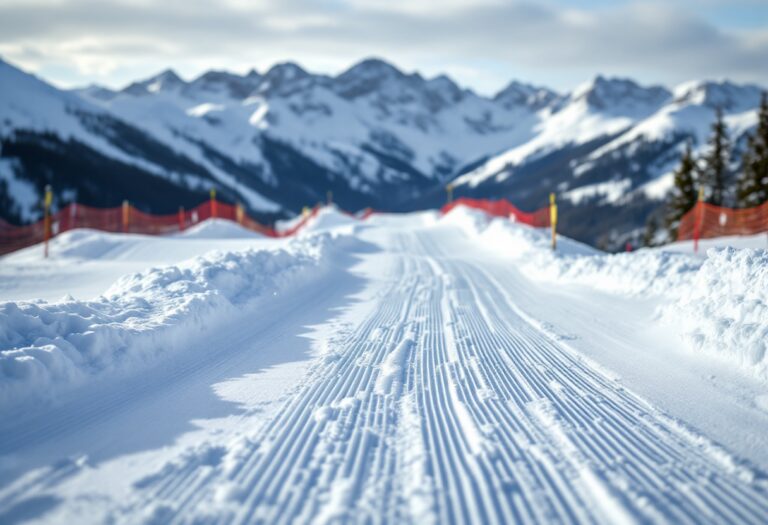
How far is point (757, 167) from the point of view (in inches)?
1123

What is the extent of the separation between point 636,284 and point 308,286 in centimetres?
617

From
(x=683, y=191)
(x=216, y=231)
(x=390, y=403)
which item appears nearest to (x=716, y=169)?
(x=683, y=191)

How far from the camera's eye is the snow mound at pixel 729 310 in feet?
16.6

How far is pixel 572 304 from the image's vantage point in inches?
341

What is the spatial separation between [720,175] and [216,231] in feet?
99.2

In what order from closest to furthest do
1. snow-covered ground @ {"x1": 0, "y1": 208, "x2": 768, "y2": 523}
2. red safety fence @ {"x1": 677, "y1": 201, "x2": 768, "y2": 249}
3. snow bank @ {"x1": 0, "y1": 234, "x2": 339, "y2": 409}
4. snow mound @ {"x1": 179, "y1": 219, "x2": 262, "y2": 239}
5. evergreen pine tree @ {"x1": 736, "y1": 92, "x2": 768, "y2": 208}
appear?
snow-covered ground @ {"x1": 0, "y1": 208, "x2": 768, "y2": 523} → snow bank @ {"x1": 0, "y1": 234, "x2": 339, "y2": 409} → red safety fence @ {"x1": 677, "y1": 201, "x2": 768, "y2": 249} → snow mound @ {"x1": 179, "y1": 219, "x2": 262, "y2": 239} → evergreen pine tree @ {"x1": 736, "y1": 92, "x2": 768, "y2": 208}

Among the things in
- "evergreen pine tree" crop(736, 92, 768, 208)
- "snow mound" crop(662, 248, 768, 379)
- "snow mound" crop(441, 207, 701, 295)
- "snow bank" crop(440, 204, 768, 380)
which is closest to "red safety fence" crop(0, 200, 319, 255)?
"snow mound" crop(441, 207, 701, 295)

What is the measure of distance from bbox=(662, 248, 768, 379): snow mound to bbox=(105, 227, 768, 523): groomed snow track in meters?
1.34

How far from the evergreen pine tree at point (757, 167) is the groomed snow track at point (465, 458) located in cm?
2949

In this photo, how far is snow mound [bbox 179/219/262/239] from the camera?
75.8 ft

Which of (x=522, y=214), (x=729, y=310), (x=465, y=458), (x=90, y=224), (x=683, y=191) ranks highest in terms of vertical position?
(x=683, y=191)

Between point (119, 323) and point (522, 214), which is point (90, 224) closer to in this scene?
point (522, 214)

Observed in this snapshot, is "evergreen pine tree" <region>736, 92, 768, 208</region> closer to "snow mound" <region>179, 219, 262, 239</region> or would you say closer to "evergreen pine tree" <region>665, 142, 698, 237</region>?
"evergreen pine tree" <region>665, 142, 698, 237</region>

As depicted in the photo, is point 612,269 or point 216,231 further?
point 216,231
